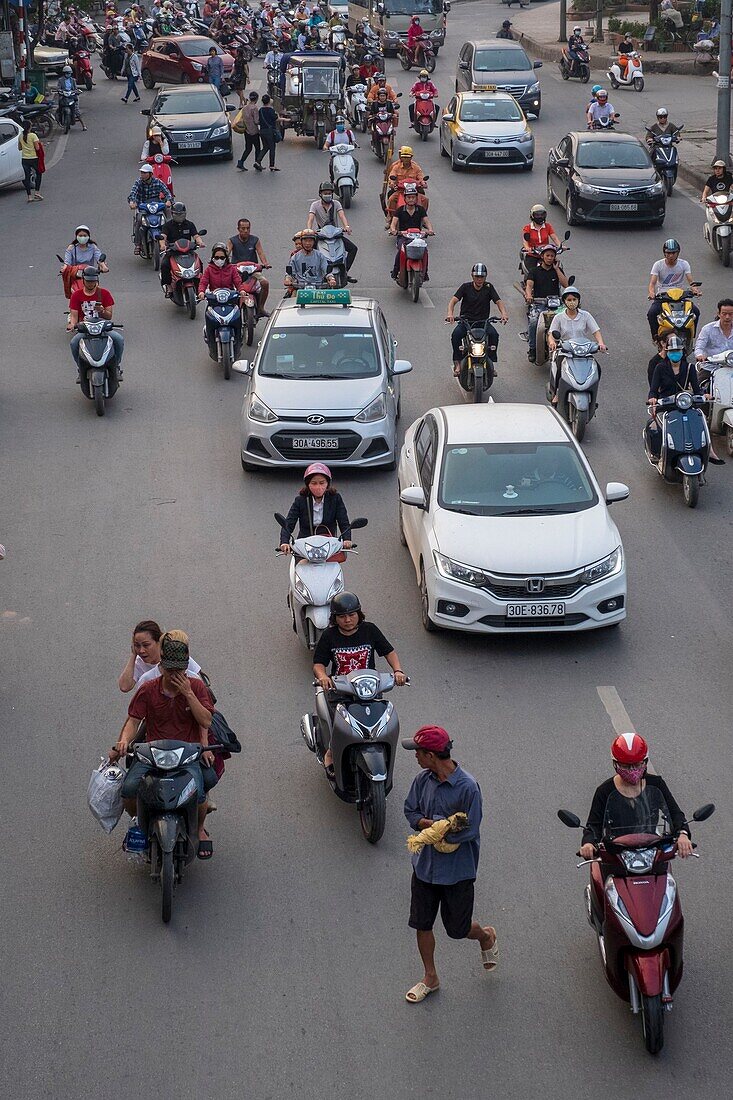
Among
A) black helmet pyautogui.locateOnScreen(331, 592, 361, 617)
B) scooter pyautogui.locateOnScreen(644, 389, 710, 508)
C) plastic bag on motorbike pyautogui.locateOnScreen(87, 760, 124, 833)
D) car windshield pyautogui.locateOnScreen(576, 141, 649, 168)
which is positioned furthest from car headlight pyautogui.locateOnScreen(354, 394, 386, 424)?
car windshield pyautogui.locateOnScreen(576, 141, 649, 168)

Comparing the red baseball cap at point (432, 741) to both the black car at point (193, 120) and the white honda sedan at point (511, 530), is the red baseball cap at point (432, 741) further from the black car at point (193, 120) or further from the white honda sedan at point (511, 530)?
the black car at point (193, 120)

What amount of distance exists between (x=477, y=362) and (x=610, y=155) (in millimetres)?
12038

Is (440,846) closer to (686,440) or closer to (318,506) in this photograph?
(318,506)

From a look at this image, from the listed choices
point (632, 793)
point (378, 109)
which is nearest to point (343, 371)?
point (632, 793)

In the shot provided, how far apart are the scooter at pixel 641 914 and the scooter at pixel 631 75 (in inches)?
1591

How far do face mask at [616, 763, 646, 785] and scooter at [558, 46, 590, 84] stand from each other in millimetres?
42721

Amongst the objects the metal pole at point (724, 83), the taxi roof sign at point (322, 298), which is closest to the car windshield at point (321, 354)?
the taxi roof sign at point (322, 298)

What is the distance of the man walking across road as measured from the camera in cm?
754

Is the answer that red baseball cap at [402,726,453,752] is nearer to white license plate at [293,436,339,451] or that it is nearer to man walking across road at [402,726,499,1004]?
man walking across road at [402,726,499,1004]

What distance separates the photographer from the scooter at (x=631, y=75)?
147 ft

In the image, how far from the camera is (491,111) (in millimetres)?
34312

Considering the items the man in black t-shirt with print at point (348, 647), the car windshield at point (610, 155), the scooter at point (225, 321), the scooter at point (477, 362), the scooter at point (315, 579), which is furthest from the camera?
the car windshield at point (610, 155)

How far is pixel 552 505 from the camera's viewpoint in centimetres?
1288

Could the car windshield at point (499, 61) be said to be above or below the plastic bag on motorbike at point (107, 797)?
below
